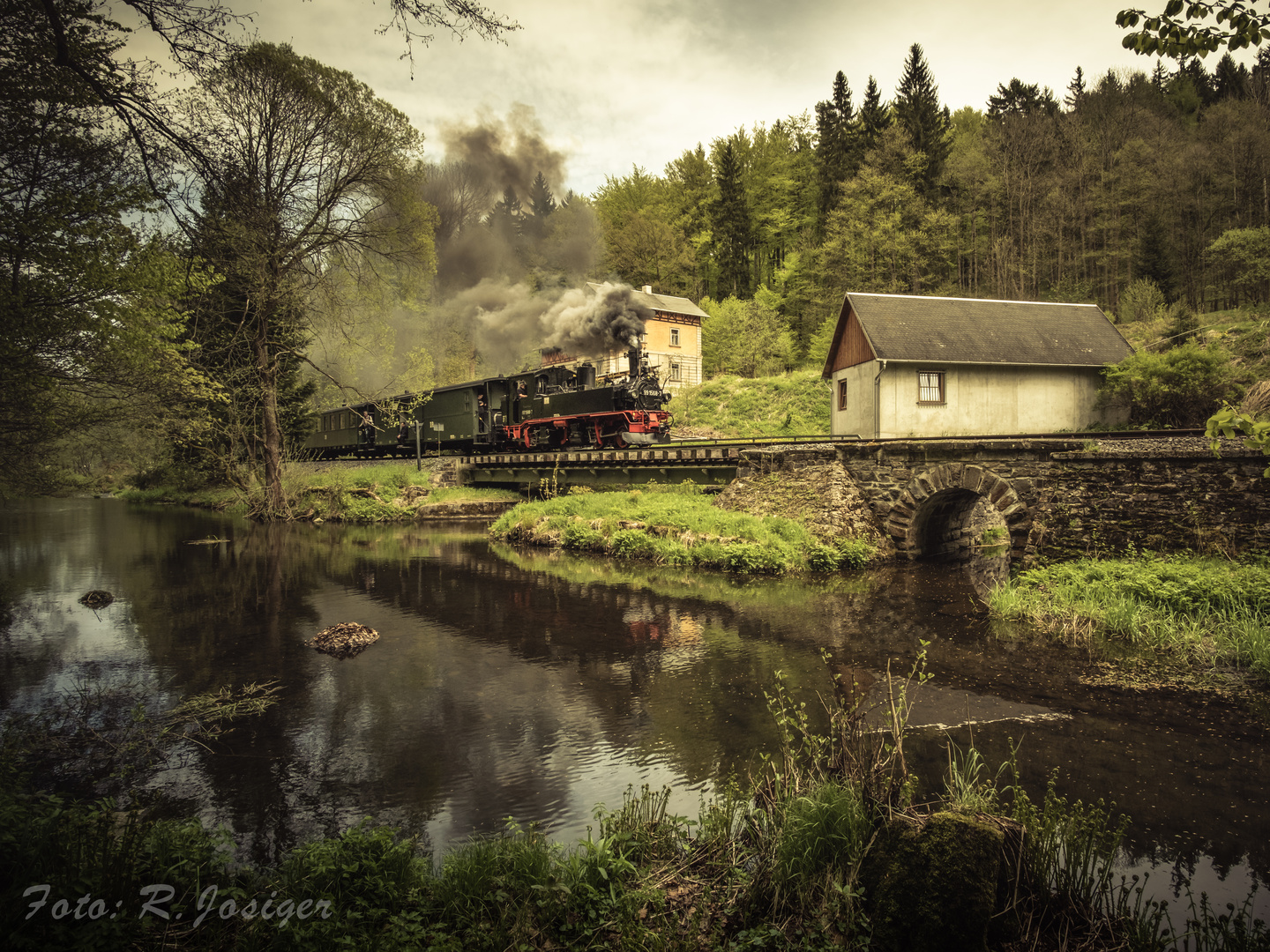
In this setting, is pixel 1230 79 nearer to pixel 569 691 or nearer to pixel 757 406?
pixel 757 406

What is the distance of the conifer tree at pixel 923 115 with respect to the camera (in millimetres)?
41594

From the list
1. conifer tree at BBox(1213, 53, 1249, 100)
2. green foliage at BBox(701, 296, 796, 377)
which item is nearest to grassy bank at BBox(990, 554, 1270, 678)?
green foliage at BBox(701, 296, 796, 377)

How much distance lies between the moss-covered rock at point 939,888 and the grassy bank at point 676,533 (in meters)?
10.7

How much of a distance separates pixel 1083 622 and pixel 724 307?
39.9 m

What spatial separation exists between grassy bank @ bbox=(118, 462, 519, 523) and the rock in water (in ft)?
52.1

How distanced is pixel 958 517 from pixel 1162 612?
7.76 metres

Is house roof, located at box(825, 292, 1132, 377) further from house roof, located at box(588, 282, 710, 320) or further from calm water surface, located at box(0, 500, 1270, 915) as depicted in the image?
house roof, located at box(588, 282, 710, 320)

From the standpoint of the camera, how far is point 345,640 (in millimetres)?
9344

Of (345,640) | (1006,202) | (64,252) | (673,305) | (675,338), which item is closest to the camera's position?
(64,252)

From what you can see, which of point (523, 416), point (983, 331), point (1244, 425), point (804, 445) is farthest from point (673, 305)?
point (1244, 425)

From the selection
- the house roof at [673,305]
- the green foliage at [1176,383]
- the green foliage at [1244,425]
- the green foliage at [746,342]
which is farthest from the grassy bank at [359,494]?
the green foliage at [1244,425]

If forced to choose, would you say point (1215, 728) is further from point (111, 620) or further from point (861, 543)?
point (111, 620)

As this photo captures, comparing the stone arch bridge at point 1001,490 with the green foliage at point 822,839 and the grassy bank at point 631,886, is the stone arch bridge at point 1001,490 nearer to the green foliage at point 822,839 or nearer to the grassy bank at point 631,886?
the grassy bank at point 631,886

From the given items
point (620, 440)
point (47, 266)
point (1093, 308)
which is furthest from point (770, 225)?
point (47, 266)
